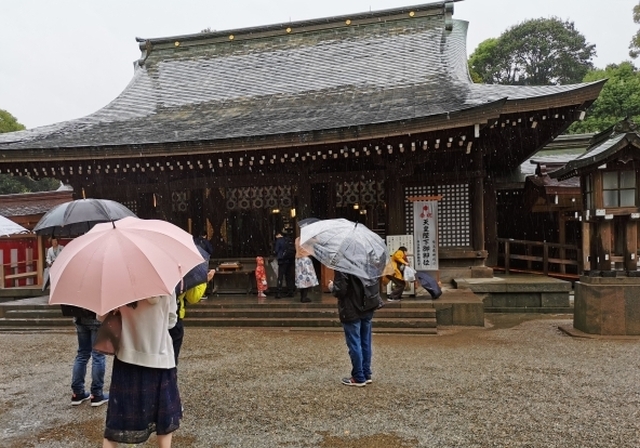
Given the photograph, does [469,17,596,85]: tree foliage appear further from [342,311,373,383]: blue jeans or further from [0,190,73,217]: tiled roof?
[342,311,373,383]: blue jeans

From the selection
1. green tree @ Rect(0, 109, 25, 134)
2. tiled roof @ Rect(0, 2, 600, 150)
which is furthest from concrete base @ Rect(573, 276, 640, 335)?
green tree @ Rect(0, 109, 25, 134)

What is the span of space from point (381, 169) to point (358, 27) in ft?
24.3

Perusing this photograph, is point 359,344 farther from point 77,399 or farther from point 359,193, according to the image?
point 359,193

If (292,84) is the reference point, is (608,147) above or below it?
below

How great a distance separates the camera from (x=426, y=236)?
1074 cm

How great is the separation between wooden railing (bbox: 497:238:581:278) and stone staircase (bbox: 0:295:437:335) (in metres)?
5.54

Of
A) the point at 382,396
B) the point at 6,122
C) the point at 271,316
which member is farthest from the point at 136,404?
the point at 6,122

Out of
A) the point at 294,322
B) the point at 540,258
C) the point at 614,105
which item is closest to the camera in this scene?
the point at 294,322

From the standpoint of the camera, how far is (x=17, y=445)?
4.00 meters

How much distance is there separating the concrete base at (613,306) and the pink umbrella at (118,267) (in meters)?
6.90

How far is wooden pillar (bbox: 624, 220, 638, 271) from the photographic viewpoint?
294 inches

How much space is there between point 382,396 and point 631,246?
5300 millimetres

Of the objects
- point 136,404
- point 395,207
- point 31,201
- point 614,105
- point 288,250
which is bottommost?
point 136,404

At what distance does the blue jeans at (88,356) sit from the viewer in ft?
14.9
